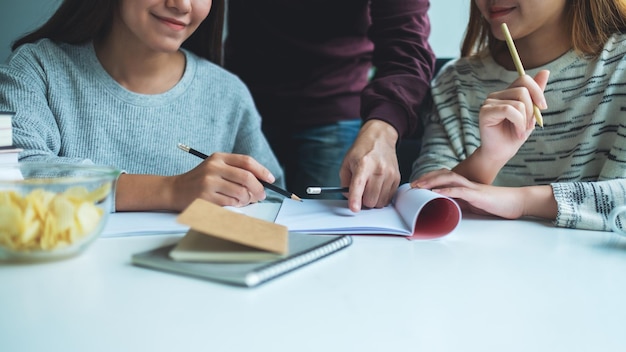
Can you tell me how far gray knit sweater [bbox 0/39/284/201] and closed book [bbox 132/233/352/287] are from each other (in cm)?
47

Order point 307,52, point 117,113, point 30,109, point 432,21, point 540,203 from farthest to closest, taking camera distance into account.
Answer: point 432,21
point 307,52
point 117,113
point 30,109
point 540,203

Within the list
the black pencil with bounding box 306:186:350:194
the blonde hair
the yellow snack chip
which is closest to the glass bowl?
the yellow snack chip

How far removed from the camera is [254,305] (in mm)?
575

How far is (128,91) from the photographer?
1313mm

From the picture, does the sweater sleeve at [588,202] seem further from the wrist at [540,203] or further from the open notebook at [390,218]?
the open notebook at [390,218]

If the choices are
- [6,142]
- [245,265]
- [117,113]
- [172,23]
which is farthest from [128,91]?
[245,265]

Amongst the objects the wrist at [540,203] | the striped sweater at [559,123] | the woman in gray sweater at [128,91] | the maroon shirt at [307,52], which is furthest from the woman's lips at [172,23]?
the wrist at [540,203]

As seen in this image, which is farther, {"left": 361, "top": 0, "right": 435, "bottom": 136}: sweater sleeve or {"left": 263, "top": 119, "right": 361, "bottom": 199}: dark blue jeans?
{"left": 263, "top": 119, "right": 361, "bottom": 199}: dark blue jeans

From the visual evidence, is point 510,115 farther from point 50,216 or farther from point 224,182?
point 50,216

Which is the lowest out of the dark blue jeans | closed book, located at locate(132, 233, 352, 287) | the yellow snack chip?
the dark blue jeans

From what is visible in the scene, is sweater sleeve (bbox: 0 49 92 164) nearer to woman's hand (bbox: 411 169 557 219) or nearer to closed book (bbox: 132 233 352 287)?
closed book (bbox: 132 233 352 287)

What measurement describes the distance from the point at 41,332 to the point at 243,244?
0.77ft

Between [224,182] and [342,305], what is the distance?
47 cm

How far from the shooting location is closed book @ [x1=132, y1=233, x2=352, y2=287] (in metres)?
0.62
